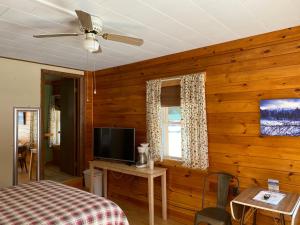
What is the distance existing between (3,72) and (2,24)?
58.9 inches

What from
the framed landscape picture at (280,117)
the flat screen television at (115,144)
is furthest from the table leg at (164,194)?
the framed landscape picture at (280,117)

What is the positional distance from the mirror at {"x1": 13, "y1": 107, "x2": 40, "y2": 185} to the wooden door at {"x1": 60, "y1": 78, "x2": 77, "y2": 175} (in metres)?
0.96

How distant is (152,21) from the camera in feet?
7.51

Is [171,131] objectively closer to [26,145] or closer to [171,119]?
[171,119]

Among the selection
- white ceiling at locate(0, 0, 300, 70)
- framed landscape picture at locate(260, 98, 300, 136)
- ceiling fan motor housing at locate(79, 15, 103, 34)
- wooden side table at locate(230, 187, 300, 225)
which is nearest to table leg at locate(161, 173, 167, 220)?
wooden side table at locate(230, 187, 300, 225)

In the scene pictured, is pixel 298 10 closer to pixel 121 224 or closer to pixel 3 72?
pixel 121 224

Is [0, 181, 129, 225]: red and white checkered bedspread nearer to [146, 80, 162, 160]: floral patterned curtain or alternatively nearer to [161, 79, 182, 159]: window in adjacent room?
[146, 80, 162, 160]: floral patterned curtain

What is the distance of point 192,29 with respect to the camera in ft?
8.29

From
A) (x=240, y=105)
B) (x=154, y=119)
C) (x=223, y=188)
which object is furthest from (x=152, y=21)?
(x=223, y=188)

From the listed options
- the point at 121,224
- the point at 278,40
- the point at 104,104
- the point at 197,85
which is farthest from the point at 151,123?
the point at 278,40

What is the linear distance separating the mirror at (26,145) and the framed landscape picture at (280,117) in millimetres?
3519

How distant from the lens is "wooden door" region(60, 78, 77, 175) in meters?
4.95

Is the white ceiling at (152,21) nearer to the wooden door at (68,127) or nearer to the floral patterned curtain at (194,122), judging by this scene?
the floral patterned curtain at (194,122)

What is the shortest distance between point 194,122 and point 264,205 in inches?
54.3
